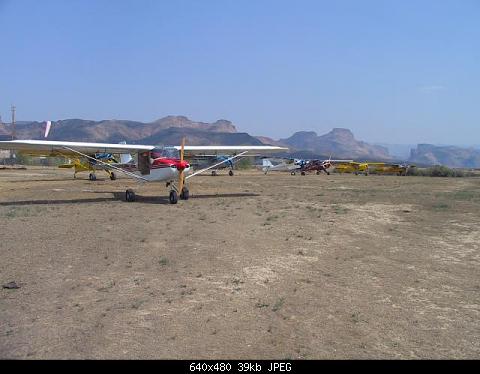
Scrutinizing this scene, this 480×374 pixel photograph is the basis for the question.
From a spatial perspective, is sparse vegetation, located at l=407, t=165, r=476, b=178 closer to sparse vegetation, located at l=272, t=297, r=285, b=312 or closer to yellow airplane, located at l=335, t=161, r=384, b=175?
yellow airplane, located at l=335, t=161, r=384, b=175

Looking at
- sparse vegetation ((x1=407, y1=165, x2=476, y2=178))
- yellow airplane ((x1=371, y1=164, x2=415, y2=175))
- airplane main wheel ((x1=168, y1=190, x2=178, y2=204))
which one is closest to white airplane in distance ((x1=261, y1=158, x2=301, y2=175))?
yellow airplane ((x1=371, y1=164, x2=415, y2=175))

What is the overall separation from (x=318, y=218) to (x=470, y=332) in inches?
354

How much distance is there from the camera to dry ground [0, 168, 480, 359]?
4688 mm

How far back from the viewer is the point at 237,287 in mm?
6707

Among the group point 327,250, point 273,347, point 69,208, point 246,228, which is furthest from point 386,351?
point 69,208

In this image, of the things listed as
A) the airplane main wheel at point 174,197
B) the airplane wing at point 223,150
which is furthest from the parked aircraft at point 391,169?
the airplane main wheel at point 174,197

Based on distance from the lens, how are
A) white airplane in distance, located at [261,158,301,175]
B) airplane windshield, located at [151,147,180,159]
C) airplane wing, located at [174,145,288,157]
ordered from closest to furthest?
airplane windshield, located at [151,147,180,159], airplane wing, located at [174,145,288,157], white airplane in distance, located at [261,158,301,175]

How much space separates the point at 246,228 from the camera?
1197cm

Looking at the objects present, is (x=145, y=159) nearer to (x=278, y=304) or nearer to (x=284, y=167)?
(x=278, y=304)

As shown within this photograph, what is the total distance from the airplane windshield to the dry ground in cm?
603

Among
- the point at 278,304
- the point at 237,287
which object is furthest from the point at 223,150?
the point at 278,304

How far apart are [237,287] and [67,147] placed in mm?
14716

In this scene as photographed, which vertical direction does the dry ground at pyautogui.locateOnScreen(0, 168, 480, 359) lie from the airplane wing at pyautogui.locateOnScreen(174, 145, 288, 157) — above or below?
below

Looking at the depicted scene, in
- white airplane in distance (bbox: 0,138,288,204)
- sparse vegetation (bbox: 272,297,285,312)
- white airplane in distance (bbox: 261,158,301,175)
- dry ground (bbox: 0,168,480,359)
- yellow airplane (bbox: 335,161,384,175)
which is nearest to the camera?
dry ground (bbox: 0,168,480,359)
